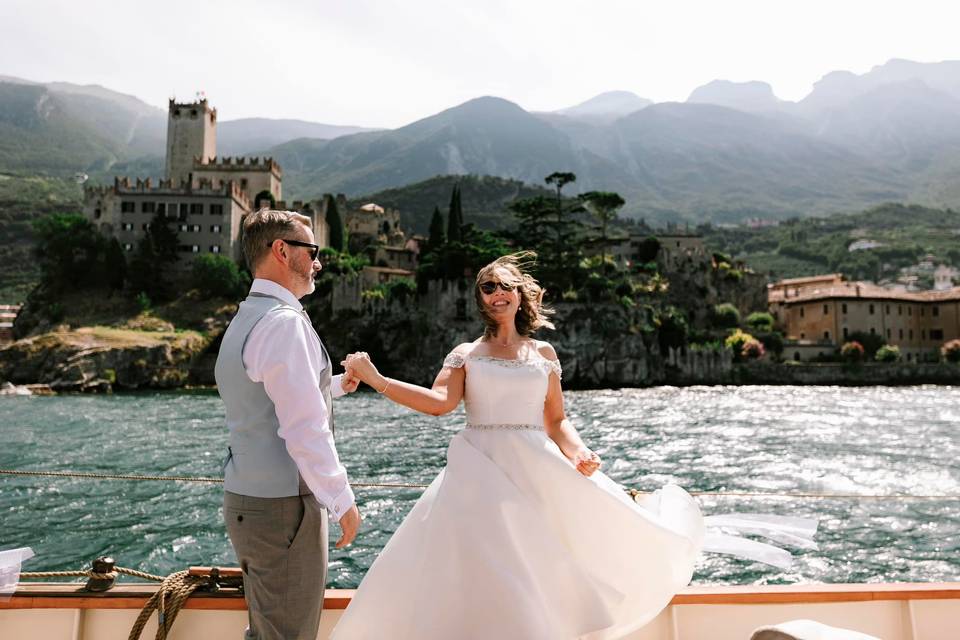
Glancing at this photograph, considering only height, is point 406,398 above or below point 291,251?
below

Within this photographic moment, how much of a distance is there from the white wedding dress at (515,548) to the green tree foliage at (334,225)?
2180 inches

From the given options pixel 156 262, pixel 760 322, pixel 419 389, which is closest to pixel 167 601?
pixel 419 389

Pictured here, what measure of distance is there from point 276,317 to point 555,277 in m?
49.9

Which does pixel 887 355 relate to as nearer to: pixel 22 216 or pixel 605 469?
pixel 605 469

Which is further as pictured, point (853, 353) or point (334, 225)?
point (334, 225)

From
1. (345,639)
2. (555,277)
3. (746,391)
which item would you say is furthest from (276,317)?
(555,277)

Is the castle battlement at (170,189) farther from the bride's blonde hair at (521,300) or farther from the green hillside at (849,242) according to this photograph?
the green hillside at (849,242)

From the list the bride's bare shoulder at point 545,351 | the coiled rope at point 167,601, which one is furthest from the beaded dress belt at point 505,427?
the coiled rope at point 167,601

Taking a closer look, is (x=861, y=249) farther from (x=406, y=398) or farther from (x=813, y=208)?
(x=406, y=398)

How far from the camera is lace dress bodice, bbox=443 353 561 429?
9.02 feet

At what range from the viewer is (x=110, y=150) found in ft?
583

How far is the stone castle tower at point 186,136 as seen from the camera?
59.6 meters

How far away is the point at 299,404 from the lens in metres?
2.07

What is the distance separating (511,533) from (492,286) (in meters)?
1.04
